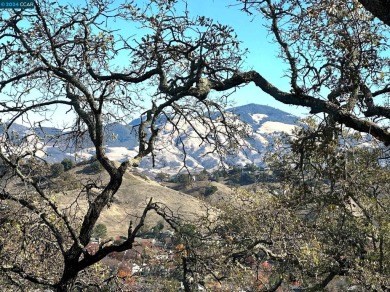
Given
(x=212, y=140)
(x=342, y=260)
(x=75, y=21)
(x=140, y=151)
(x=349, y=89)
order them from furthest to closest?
(x=342, y=260) → (x=212, y=140) → (x=140, y=151) → (x=75, y=21) → (x=349, y=89)

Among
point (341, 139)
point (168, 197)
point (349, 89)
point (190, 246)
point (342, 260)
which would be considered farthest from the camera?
point (168, 197)

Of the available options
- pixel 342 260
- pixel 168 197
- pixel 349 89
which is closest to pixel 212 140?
pixel 349 89

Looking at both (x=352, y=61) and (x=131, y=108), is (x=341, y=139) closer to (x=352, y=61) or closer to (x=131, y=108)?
(x=352, y=61)

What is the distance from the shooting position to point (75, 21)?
31.6ft

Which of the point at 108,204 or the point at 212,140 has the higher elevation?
the point at 212,140

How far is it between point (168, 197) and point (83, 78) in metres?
107

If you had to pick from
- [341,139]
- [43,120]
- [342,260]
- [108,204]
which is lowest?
[342,260]

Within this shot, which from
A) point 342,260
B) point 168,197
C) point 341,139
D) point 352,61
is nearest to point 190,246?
point 341,139

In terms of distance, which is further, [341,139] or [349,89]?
[349,89]

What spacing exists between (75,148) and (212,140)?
11.6ft

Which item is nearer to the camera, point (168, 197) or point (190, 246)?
point (190, 246)

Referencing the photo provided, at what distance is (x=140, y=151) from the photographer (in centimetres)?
1030

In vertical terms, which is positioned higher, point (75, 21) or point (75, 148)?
point (75, 21)

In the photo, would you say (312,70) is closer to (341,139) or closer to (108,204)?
(341,139)
